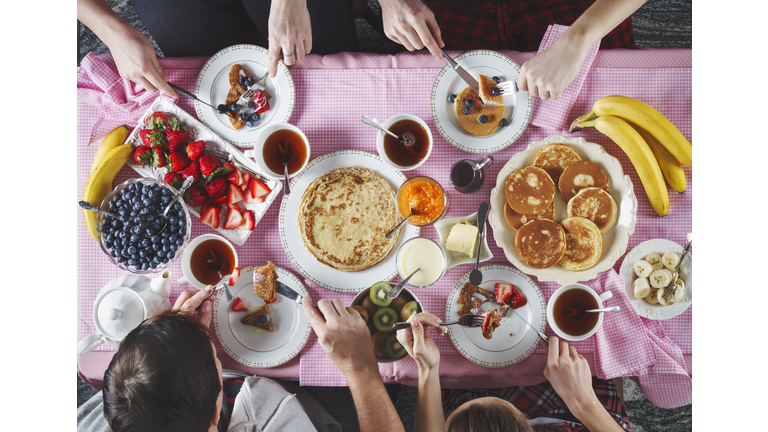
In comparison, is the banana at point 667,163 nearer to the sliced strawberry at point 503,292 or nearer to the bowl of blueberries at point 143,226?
the sliced strawberry at point 503,292

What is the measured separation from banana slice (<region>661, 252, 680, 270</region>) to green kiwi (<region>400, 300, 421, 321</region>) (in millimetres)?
1085

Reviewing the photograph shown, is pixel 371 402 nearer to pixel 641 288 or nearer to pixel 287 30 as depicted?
pixel 641 288

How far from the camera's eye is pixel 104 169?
1.73 m

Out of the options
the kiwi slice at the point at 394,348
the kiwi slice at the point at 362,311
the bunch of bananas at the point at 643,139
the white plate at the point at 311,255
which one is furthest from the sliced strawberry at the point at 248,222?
the bunch of bananas at the point at 643,139

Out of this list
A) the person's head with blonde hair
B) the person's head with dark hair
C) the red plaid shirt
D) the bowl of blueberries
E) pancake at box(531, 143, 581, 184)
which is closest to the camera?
the person's head with dark hair

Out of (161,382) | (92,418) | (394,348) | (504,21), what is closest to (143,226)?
(161,382)

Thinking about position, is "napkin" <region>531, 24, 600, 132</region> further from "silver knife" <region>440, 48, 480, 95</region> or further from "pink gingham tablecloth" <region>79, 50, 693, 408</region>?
"silver knife" <region>440, 48, 480, 95</region>

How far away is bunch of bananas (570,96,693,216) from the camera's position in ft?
5.54

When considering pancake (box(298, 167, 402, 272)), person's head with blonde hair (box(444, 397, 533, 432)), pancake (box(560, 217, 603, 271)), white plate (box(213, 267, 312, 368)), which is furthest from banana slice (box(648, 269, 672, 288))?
white plate (box(213, 267, 312, 368))

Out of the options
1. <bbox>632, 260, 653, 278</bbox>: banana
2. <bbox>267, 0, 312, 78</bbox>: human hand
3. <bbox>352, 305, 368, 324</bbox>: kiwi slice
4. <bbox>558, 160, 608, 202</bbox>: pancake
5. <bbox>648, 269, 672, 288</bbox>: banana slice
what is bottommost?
<bbox>352, 305, 368, 324</bbox>: kiwi slice

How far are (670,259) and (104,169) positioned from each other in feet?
8.19

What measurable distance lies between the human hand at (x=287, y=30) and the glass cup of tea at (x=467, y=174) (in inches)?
34.6

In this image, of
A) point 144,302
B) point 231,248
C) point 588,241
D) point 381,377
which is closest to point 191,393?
point 144,302
